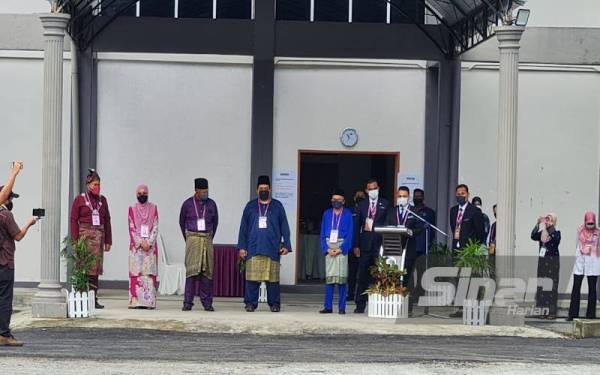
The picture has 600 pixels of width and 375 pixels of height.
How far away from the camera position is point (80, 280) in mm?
19047

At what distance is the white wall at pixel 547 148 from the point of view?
24.3 meters

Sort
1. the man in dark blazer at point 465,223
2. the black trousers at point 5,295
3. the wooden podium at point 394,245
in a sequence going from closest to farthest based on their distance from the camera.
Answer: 1. the black trousers at point 5,295
2. the wooden podium at point 394,245
3. the man in dark blazer at point 465,223

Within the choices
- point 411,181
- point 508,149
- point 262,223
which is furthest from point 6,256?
point 411,181

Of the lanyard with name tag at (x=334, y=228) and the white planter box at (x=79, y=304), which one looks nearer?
the white planter box at (x=79, y=304)

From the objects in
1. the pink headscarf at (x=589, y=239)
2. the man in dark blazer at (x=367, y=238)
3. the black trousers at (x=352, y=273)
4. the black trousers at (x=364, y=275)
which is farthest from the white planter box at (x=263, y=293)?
the pink headscarf at (x=589, y=239)

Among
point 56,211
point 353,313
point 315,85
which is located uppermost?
point 315,85

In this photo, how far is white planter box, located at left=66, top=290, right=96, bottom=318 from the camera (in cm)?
1884

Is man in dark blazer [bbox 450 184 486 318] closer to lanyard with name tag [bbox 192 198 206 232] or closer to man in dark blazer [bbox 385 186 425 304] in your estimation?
man in dark blazer [bbox 385 186 425 304]

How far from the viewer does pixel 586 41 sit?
24.1 meters

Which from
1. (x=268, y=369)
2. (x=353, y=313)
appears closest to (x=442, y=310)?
(x=353, y=313)

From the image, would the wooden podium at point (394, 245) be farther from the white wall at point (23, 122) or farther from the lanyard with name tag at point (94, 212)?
the white wall at point (23, 122)

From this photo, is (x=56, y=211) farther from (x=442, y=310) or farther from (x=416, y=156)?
(x=416, y=156)

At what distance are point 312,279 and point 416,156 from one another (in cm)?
303

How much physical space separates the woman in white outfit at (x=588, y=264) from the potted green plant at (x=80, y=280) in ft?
25.2
